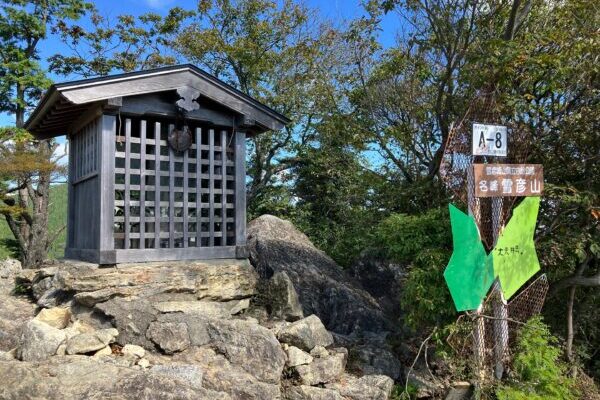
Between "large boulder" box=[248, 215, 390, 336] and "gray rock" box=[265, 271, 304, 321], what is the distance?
1.24 feet

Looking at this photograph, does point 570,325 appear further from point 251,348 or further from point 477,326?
point 251,348

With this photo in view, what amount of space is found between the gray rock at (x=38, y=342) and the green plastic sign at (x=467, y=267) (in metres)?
4.09

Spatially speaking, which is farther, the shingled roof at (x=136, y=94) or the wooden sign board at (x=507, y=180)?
the shingled roof at (x=136, y=94)

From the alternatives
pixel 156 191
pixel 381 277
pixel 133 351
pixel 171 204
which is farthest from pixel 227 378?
pixel 381 277

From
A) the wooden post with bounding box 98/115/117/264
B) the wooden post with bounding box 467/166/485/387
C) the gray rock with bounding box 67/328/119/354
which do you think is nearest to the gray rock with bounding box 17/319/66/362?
the gray rock with bounding box 67/328/119/354

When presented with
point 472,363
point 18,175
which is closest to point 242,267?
point 472,363

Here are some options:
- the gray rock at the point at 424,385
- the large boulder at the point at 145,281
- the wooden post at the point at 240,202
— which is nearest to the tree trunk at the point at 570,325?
the gray rock at the point at 424,385

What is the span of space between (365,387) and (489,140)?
3121 millimetres

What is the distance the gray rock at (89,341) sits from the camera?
5055 millimetres

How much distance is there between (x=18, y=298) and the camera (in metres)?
7.21

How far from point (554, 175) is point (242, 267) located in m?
4.29

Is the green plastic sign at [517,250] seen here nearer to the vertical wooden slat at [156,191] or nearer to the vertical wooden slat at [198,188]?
the vertical wooden slat at [198,188]

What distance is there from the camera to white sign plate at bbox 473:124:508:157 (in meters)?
5.61

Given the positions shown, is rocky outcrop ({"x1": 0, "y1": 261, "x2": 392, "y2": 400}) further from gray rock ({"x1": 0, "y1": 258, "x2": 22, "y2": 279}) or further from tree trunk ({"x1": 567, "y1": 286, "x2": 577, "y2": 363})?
gray rock ({"x1": 0, "y1": 258, "x2": 22, "y2": 279})
